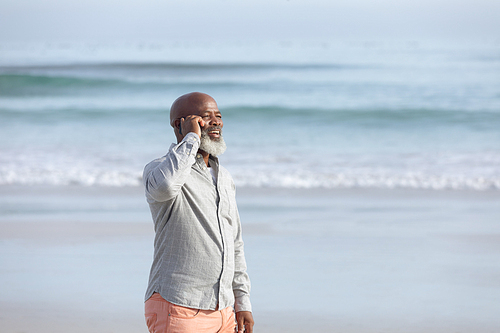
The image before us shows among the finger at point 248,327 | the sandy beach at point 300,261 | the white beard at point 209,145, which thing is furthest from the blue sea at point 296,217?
the white beard at point 209,145

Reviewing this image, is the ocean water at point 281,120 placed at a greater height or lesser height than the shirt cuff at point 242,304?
greater

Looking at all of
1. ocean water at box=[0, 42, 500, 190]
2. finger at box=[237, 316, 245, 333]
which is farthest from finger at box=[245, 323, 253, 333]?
ocean water at box=[0, 42, 500, 190]

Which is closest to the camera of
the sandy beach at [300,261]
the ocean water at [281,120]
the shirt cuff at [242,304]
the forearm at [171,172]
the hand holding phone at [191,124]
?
the forearm at [171,172]

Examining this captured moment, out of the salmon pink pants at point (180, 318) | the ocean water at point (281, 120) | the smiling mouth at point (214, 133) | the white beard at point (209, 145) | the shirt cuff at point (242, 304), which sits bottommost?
the salmon pink pants at point (180, 318)

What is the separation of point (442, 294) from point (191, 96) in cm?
291

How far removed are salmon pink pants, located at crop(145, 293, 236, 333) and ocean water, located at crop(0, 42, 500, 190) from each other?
5.87 metres

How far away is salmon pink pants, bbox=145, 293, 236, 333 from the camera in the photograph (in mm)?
1973

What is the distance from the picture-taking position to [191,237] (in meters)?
2.01

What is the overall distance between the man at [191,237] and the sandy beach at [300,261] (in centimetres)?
171

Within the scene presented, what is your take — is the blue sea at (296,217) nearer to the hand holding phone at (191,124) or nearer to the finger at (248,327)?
the finger at (248,327)

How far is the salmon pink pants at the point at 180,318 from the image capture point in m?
1.97

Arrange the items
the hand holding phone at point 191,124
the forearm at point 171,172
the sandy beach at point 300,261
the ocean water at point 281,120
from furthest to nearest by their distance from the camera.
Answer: the ocean water at point 281,120 < the sandy beach at point 300,261 < the hand holding phone at point 191,124 < the forearm at point 171,172

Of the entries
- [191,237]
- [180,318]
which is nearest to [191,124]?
[191,237]

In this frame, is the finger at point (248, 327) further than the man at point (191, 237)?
Yes
